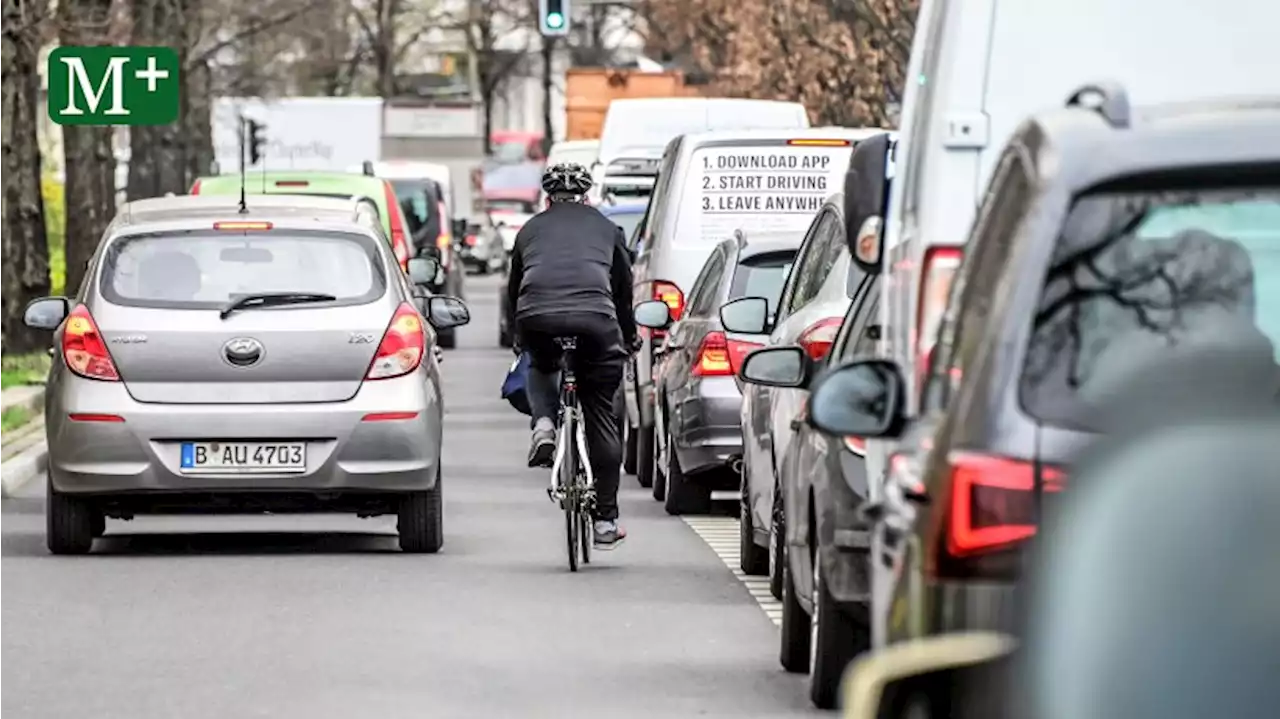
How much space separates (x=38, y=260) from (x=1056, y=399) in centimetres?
2889

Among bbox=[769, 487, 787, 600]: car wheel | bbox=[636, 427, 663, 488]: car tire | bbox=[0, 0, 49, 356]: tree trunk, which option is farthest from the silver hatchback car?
bbox=[0, 0, 49, 356]: tree trunk

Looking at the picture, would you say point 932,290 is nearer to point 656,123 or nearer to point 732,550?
point 732,550

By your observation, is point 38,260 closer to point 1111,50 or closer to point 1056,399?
point 1111,50

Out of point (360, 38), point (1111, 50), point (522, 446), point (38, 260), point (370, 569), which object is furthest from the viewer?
point (360, 38)

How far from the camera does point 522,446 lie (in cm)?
2347

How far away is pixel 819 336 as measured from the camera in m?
12.5

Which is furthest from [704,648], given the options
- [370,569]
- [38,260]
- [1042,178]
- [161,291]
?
[38,260]

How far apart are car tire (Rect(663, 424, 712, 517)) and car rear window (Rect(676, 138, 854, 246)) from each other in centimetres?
311

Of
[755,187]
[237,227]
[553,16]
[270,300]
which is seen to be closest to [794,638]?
[270,300]

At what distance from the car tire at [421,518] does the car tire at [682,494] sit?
2.46 metres

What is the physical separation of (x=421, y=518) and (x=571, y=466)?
116 centimetres

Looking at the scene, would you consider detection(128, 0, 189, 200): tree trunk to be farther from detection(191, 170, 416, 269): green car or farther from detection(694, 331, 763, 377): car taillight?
detection(694, 331, 763, 377): car taillight

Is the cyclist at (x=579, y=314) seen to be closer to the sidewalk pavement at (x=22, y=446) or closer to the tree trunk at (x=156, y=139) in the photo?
the sidewalk pavement at (x=22, y=446)

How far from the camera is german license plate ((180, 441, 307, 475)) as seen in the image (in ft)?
48.2
